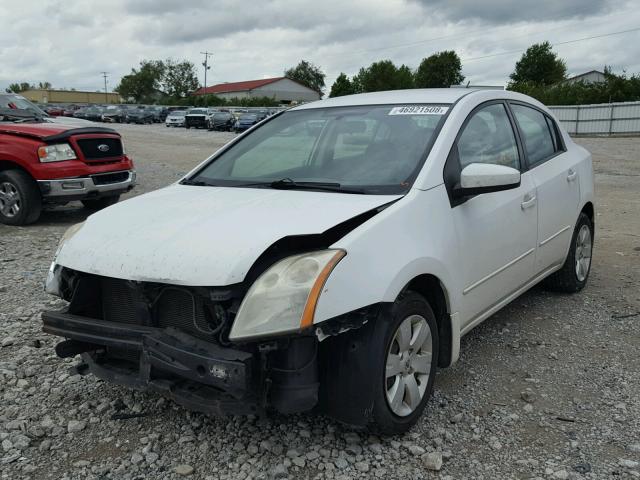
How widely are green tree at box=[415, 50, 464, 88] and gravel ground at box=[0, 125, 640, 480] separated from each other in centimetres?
8070

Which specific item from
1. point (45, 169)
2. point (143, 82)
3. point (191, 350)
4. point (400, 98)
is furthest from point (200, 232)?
point (143, 82)

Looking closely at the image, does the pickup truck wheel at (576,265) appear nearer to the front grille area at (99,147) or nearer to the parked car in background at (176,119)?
the front grille area at (99,147)

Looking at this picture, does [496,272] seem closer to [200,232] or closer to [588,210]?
[200,232]

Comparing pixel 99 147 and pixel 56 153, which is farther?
pixel 99 147

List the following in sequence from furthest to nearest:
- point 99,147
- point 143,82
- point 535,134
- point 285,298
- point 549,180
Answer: point 143,82 < point 99,147 < point 535,134 < point 549,180 < point 285,298

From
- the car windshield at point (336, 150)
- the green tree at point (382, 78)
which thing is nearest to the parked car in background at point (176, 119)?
the green tree at point (382, 78)

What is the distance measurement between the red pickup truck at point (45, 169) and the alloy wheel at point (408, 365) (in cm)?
645

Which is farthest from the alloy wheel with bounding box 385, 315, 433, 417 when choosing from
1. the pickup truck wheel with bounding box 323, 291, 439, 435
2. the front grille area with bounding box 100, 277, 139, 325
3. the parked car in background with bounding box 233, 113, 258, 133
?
the parked car in background with bounding box 233, 113, 258, 133

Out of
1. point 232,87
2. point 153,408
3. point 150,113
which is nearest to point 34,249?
point 153,408

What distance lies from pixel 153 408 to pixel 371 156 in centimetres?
182

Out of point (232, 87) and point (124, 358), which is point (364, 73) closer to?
point (232, 87)

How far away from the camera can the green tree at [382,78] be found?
3211 inches

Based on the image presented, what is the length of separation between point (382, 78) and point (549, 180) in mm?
80723

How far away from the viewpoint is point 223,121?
136 ft
